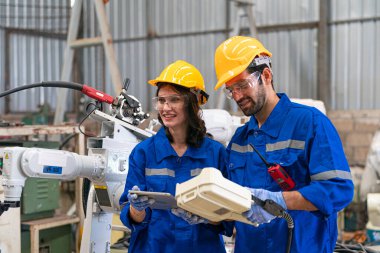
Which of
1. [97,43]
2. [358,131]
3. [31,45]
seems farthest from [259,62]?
[31,45]

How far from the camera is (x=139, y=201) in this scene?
1.83m

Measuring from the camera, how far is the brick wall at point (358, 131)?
19.0 feet

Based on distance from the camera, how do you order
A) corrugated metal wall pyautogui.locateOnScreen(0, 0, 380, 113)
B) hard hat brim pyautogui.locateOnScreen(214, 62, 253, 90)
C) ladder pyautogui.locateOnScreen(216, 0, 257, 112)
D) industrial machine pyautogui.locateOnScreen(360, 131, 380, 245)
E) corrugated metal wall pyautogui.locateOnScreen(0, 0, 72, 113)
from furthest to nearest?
corrugated metal wall pyautogui.locateOnScreen(0, 0, 72, 113), corrugated metal wall pyautogui.locateOnScreen(0, 0, 380, 113), ladder pyautogui.locateOnScreen(216, 0, 257, 112), industrial machine pyautogui.locateOnScreen(360, 131, 380, 245), hard hat brim pyautogui.locateOnScreen(214, 62, 253, 90)

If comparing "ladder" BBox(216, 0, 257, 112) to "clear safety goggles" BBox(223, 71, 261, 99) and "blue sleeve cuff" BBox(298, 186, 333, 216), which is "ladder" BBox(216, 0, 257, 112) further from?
"blue sleeve cuff" BBox(298, 186, 333, 216)

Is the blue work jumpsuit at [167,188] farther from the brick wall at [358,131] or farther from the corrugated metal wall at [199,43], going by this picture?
the corrugated metal wall at [199,43]

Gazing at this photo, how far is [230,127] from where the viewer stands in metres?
3.35

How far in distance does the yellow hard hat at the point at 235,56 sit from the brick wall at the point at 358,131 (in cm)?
423

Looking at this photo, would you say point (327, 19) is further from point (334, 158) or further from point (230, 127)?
point (334, 158)

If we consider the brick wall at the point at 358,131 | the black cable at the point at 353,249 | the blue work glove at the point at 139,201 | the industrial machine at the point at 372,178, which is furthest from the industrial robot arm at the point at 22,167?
the brick wall at the point at 358,131

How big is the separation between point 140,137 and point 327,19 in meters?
4.12

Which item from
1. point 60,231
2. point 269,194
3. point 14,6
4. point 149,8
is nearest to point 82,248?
point 60,231

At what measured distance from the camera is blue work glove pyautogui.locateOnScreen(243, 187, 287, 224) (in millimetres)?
1574

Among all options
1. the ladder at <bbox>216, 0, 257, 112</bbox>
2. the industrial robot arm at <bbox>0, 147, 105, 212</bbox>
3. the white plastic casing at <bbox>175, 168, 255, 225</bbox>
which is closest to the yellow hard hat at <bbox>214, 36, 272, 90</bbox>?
the white plastic casing at <bbox>175, 168, 255, 225</bbox>

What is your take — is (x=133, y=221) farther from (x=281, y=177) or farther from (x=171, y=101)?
(x=281, y=177)
